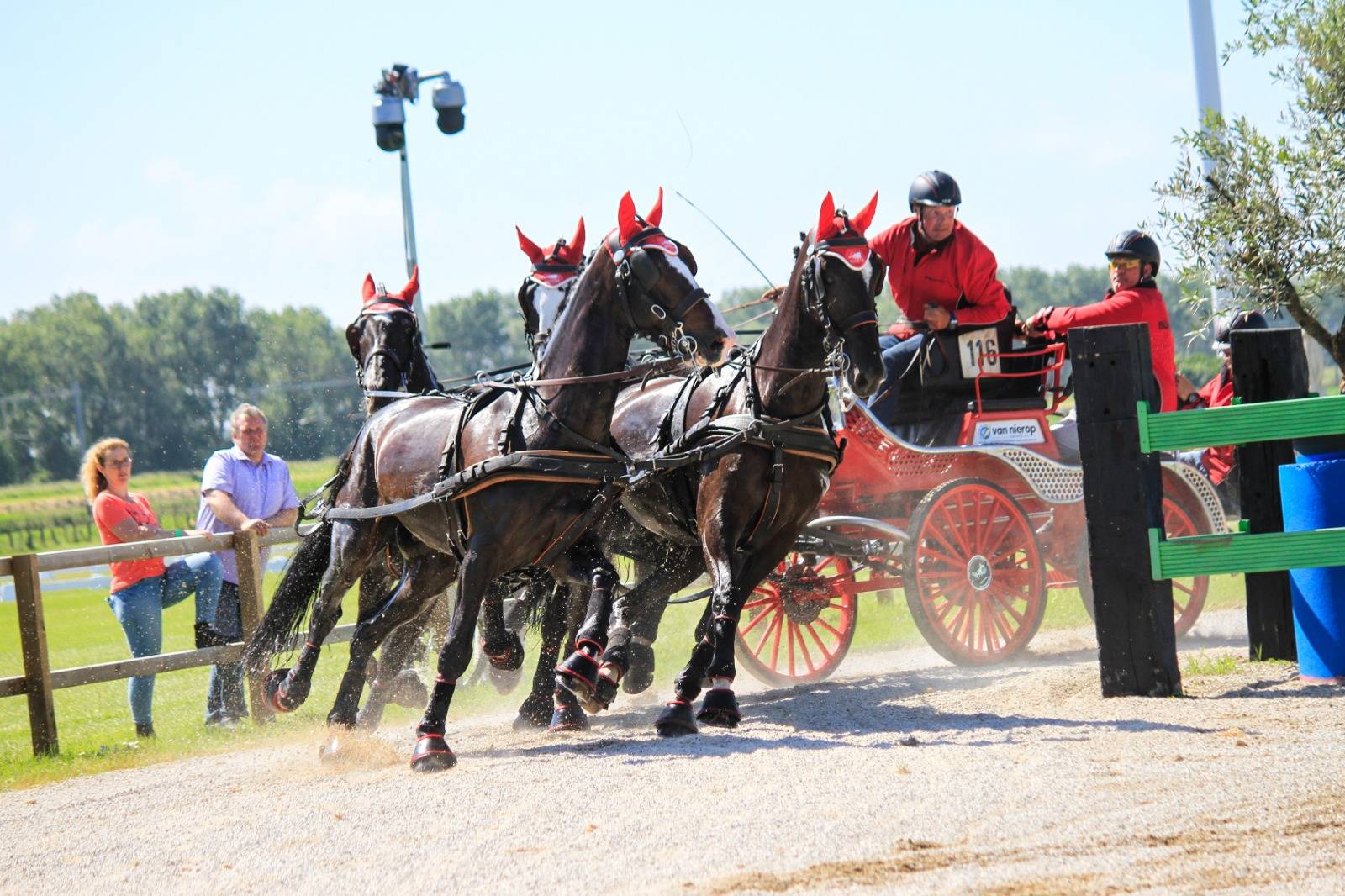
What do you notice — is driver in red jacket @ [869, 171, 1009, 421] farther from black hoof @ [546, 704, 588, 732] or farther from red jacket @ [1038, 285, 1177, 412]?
black hoof @ [546, 704, 588, 732]

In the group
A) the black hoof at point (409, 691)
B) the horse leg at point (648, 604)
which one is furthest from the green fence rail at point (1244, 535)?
the black hoof at point (409, 691)

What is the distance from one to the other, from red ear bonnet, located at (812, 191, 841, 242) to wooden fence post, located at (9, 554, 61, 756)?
4.60 m

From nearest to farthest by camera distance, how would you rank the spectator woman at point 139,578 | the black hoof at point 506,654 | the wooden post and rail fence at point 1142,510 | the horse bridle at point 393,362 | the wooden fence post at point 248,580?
the wooden post and rail fence at point 1142,510, the black hoof at point 506,654, the horse bridle at point 393,362, the spectator woman at point 139,578, the wooden fence post at point 248,580

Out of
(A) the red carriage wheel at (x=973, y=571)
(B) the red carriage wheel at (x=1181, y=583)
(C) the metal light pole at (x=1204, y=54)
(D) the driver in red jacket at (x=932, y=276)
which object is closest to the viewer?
(A) the red carriage wheel at (x=973, y=571)

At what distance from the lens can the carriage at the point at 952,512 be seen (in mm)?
8500

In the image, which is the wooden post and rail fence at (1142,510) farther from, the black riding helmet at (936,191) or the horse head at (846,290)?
the black riding helmet at (936,191)

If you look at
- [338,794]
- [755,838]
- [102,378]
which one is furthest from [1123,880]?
[102,378]

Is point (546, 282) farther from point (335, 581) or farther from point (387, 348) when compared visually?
point (335, 581)

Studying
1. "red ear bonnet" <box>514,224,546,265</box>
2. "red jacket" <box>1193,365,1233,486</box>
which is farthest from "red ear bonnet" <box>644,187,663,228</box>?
"red jacket" <box>1193,365,1233,486</box>

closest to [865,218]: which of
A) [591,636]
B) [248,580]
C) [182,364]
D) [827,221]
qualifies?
[827,221]

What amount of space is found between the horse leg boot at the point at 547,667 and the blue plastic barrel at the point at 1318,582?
3.64m

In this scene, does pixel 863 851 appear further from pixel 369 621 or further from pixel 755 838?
pixel 369 621

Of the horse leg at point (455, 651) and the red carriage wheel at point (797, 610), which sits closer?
the horse leg at point (455, 651)

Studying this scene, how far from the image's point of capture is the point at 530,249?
8664 millimetres
